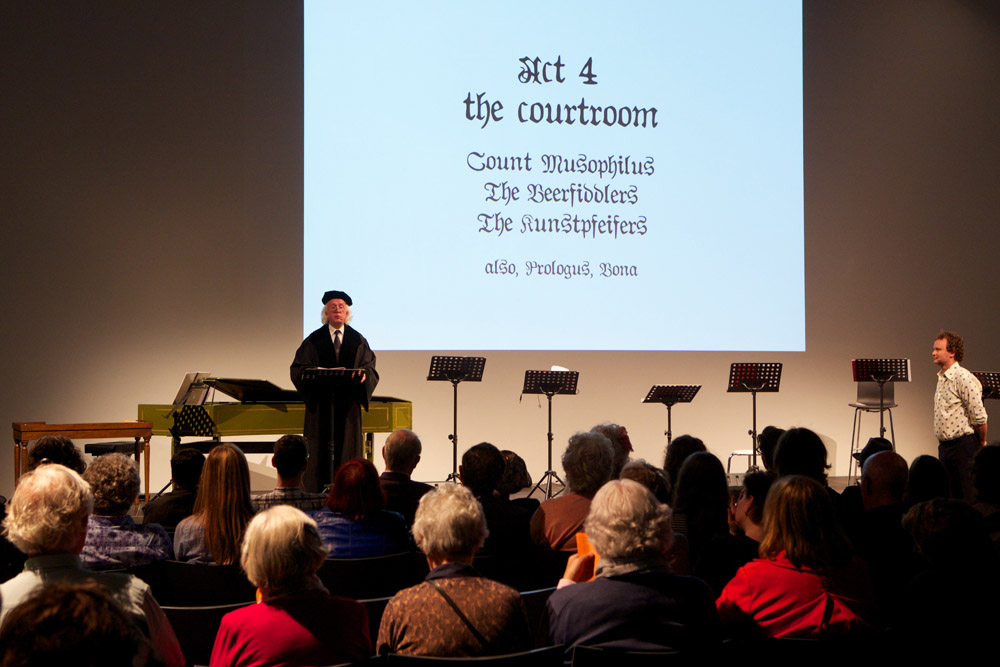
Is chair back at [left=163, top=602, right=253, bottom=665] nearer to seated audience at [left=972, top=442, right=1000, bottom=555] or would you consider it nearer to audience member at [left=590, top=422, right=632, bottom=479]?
audience member at [left=590, top=422, right=632, bottom=479]

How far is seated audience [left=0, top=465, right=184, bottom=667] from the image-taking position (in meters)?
1.93

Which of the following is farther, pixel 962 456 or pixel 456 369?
pixel 456 369

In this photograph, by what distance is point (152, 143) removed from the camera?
7.58 meters

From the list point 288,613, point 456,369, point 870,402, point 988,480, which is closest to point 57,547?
point 288,613

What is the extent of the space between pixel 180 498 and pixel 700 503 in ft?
6.22

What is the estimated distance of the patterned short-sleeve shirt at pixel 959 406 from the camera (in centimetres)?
661

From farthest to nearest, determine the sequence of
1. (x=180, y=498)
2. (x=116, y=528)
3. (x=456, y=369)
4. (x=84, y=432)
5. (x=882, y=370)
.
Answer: (x=882, y=370)
(x=456, y=369)
(x=84, y=432)
(x=180, y=498)
(x=116, y=528)

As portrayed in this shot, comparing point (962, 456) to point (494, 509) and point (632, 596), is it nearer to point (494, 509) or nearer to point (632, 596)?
point (494, 509)

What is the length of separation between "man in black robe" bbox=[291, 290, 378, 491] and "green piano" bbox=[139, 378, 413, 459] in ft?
1.25

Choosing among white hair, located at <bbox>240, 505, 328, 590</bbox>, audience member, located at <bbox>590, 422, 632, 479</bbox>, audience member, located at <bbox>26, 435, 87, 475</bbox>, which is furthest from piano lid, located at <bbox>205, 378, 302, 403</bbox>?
white hair, located at <bbox>240, 505, 328, 590</bbox>

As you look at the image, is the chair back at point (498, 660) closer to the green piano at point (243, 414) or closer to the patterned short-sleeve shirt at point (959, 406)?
the green piano at point (243, 414)

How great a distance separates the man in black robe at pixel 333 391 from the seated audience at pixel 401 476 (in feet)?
5.61

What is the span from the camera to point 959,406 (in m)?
6.66

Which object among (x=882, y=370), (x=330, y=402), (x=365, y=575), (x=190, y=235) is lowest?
(x=365, y=575)
